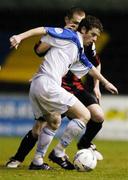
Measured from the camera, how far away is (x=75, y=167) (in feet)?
36.3

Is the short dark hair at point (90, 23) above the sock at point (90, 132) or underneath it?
above

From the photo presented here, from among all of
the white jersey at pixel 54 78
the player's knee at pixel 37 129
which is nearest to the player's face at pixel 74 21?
the white jersey at pixel 54 78

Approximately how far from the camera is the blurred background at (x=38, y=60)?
872 inches

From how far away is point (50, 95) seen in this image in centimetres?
1073

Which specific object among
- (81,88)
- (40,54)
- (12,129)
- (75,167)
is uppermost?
(40,54)

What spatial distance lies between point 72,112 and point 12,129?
37.8 feet

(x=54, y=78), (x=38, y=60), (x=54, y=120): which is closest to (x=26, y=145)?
(x=54, y=120)

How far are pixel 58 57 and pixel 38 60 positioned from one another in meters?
14.4

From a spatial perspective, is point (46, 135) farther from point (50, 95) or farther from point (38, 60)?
point (38, 60)

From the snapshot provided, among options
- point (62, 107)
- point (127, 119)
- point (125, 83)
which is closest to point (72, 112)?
point (62, 107)

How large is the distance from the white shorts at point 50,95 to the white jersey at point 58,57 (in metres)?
0.10

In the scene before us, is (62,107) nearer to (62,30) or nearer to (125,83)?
(62,30)

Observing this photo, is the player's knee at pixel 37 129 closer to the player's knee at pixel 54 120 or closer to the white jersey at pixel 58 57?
the player's knee at pixel 54 120

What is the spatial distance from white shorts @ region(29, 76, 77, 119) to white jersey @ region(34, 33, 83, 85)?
0.10 meters
